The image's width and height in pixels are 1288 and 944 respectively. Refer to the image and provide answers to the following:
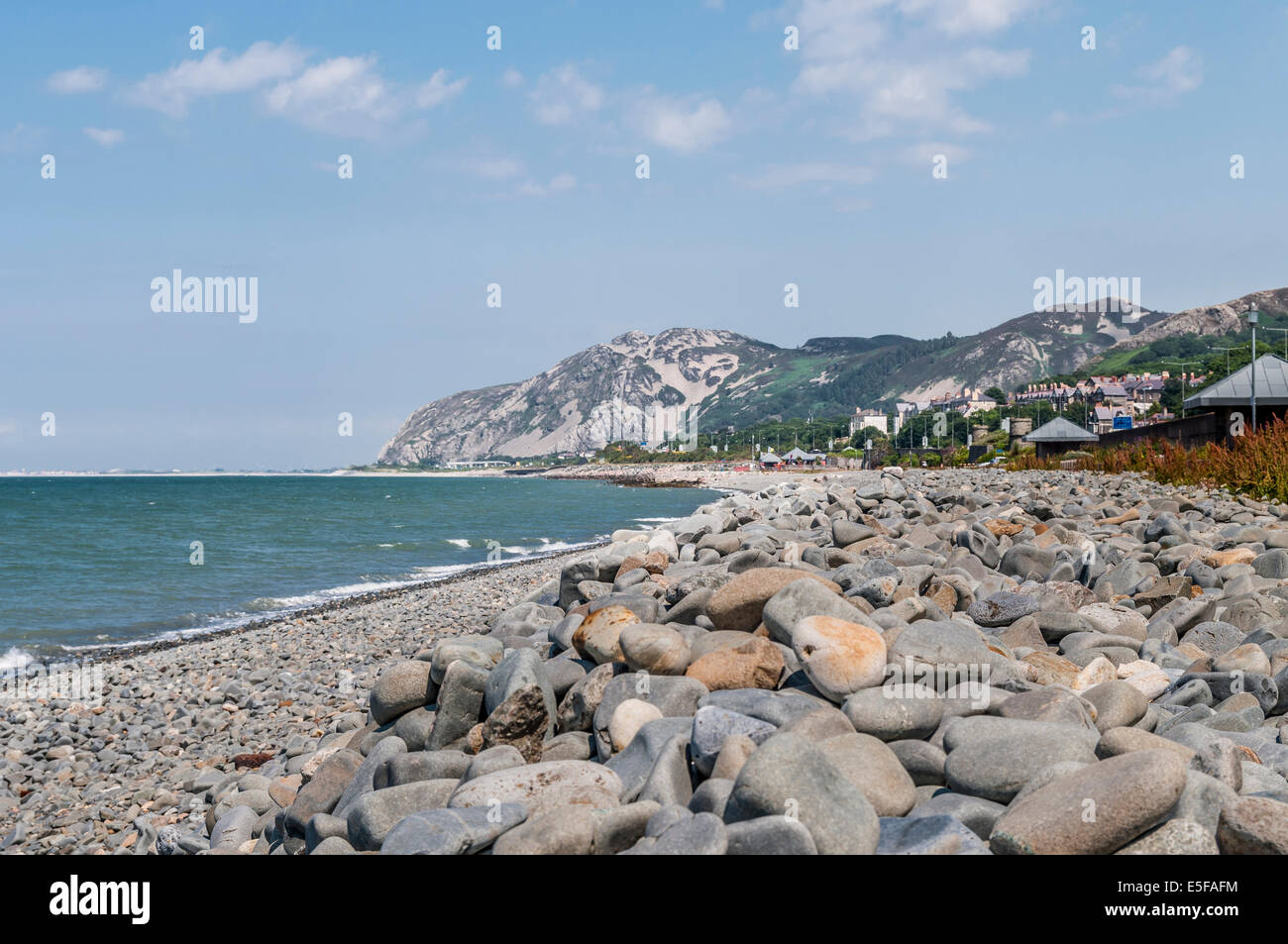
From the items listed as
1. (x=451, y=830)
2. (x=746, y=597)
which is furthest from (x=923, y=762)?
(x=451, y=830)

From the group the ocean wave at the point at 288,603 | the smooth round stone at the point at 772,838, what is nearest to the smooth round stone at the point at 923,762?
the smooth round stone at the point at 772,838

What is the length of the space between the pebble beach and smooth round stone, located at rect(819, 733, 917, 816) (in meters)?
0.01

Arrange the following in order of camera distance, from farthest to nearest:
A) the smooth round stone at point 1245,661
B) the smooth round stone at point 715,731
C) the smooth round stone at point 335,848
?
the smooth round stone at point 1245,661
the smooth round stone at point 335,848
the smooth round stone at point 715,731

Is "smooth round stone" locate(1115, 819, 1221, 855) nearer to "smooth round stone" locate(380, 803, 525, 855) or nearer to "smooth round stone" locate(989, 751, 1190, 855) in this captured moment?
"smooth round stone" locate(989, 751, 1190, 855)

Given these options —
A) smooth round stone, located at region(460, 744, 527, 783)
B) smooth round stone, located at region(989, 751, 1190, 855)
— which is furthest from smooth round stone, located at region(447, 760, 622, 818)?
smooth round stone, located at region(989, 751, 1190, 855)

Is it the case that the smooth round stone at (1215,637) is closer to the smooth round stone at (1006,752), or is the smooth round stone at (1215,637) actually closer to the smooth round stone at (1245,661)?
the smooth round stone at (1245,661)

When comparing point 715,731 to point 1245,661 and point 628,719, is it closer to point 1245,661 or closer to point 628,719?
point 628,719

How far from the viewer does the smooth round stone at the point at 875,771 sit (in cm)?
356

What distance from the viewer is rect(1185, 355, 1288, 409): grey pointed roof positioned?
84.5 feet

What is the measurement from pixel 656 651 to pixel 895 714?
147 centimetres

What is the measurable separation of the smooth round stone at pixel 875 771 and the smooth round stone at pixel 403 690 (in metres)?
2.92

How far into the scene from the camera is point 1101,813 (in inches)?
120
